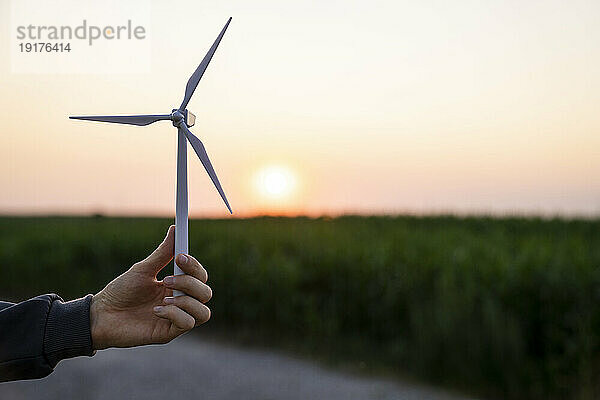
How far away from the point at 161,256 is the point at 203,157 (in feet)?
1.86

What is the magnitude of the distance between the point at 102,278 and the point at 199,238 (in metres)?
2.12

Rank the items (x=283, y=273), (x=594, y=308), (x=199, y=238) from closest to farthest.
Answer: (x=594, y=308)
(x=283, y=273)
(x=199, y=238)

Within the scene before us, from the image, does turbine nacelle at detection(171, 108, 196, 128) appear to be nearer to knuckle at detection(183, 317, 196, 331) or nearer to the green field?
knuckle at detection(183, 317, 196, 331)

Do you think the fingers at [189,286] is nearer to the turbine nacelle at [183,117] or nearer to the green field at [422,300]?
the turbine nacelle at [183,117]

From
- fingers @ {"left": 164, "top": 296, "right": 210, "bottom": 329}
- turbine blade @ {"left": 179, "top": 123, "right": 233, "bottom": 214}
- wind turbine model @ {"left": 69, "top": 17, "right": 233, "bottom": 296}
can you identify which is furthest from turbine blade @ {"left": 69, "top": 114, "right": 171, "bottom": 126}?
fingers @ {"left": 164, "top": 296, "right": 210, "bottom": 329}

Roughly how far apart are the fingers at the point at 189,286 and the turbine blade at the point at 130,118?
0.75 meters

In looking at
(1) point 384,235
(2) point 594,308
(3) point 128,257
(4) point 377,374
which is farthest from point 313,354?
(3) point 128,257

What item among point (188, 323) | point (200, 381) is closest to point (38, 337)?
point (188, 323)

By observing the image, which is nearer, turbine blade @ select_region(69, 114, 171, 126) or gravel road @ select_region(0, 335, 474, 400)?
turbine blade @ select_region(69, 114, 171, 126)

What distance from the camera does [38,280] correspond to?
11.2m

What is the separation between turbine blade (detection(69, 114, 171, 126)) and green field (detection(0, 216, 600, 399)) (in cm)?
428

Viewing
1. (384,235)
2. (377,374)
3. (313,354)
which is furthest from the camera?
(384,235)

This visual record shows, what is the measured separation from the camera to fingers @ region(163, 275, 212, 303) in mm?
2357

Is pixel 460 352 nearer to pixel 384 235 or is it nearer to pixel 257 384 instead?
pixel 257 384
